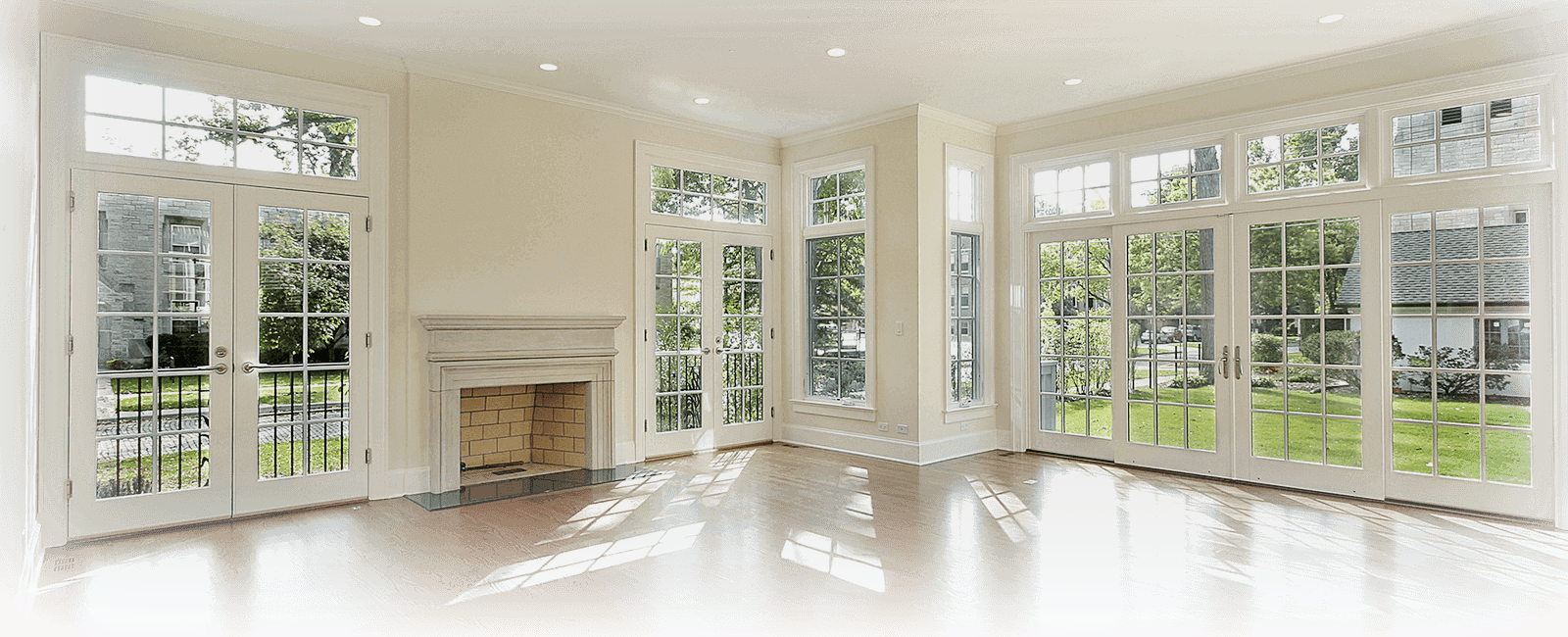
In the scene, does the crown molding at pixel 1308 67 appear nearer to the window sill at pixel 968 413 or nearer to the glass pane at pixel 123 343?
the window sill at pixel 968 413

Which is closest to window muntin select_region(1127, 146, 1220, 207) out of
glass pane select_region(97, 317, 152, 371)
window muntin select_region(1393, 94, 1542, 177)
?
window muntin select_region(1393, 94, 1542, 177)

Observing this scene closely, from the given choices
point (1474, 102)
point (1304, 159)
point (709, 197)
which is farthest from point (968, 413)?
point (1474, 102)

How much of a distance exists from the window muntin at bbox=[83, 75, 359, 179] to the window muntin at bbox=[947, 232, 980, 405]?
4.57 m

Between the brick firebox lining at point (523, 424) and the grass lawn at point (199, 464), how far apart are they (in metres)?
0.99

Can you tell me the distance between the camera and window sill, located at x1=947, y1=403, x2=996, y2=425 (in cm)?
683

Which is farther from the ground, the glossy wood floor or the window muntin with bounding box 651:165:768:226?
the window muntin with bounding box 651:165:768:226

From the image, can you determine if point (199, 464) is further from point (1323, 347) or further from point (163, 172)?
point (1323, 347)

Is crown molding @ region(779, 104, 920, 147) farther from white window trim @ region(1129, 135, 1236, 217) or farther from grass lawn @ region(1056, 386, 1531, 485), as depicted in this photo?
grass lawn @ region(1056, 386, 1531, 485)

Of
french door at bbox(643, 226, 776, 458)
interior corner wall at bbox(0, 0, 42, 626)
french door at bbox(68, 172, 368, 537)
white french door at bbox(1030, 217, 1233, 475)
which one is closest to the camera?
interior corner wall at bbox(0, 0, 42, 626)

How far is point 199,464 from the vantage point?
4.61 metres

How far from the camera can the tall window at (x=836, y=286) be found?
280 inches

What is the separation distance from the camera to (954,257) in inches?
273

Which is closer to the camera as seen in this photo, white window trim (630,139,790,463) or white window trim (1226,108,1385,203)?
white window trim (1226,108,1385,203)

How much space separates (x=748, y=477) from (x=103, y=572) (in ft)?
11.8
